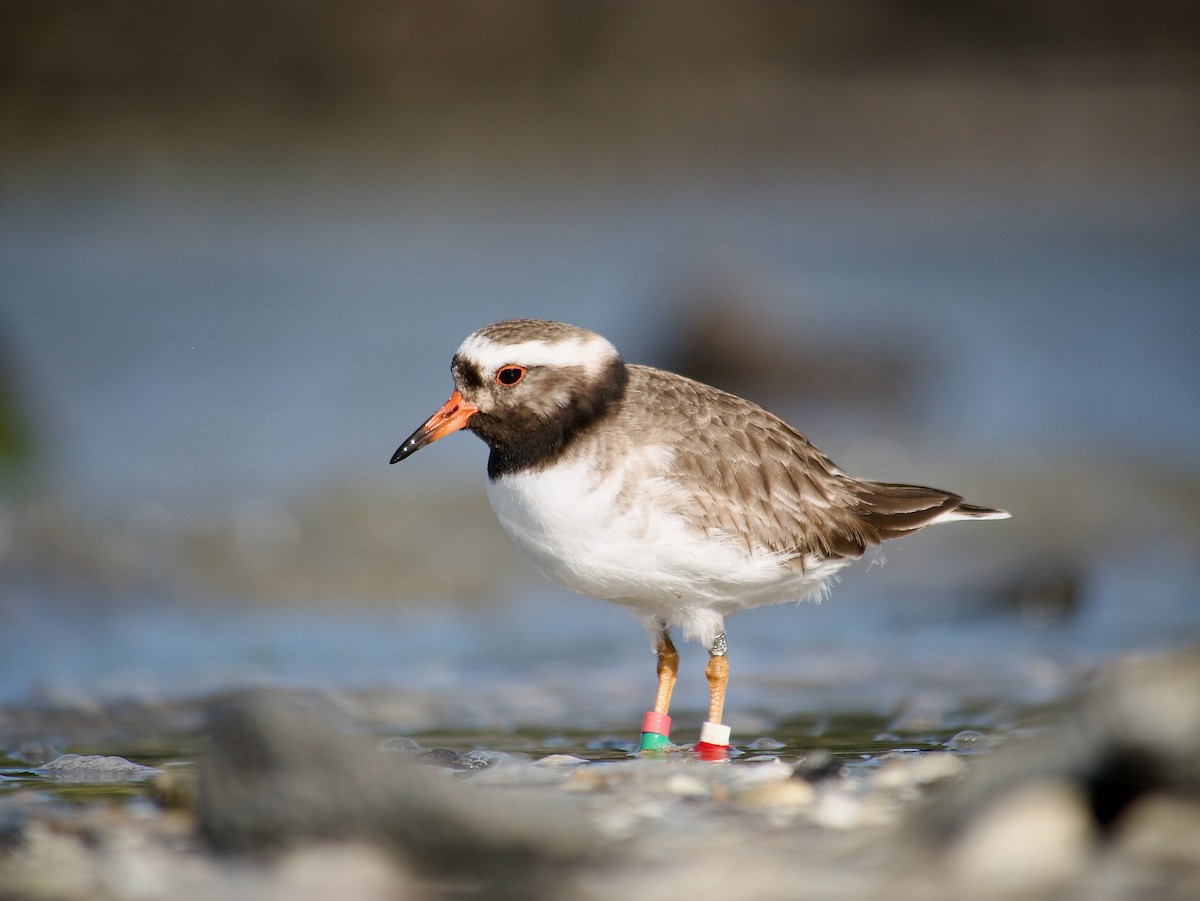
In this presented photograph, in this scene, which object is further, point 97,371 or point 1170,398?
point 97,371

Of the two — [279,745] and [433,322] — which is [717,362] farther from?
[279,745]

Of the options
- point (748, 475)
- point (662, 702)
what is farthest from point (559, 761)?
point (748, 475)

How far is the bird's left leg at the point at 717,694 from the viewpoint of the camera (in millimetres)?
6441

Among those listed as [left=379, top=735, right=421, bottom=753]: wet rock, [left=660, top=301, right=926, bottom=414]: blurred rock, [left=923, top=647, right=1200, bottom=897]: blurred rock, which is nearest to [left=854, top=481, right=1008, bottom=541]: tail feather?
[left=379, top=735, right=421, bottom=753]: wet rock

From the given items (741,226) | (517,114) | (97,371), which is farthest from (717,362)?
(517,114)

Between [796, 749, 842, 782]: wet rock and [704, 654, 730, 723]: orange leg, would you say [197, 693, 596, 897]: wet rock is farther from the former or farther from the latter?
[704, 654, 730, 723]: orange leg

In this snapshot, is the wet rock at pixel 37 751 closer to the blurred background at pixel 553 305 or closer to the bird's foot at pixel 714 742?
the blurred background at pixel 553 305

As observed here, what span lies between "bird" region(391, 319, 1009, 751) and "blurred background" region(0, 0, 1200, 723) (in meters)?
1.50

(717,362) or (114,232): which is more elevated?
(114,232)

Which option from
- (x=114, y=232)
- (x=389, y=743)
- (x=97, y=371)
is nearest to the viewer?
(x=389, y=743)

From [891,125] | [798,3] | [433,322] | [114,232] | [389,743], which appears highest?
[798,3]

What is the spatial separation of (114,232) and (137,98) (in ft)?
20.1

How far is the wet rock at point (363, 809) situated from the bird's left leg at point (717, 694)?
183 cm

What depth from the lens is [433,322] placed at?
21.4m
